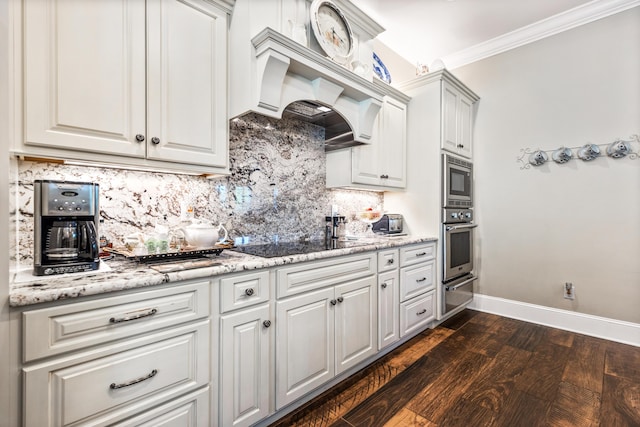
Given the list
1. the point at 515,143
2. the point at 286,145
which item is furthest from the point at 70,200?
the point at 515,143

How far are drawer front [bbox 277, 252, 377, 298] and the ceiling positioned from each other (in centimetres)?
234

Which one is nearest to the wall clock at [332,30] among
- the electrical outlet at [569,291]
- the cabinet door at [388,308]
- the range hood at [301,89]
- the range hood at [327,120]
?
the range hood at [301,89]

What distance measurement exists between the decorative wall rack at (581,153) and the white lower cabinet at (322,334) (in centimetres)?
233

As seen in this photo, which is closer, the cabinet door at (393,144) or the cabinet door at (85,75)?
the cabinet door at (85,75)

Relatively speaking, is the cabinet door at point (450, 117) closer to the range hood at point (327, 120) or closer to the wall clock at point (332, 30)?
the range hood at point (327, 120)

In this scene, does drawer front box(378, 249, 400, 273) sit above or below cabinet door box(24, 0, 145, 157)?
below

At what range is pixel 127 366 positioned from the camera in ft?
3.56

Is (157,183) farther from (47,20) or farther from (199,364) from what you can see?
(199,364)

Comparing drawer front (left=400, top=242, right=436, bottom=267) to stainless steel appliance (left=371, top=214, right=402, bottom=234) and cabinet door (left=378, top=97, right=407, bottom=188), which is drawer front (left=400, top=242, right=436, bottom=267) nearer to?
stainless steel appliance (left=371, top=214, right=402, bottom=234)

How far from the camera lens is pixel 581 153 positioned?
282 cm

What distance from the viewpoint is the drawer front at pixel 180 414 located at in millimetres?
1126

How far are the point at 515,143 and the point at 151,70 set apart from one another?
347 cm

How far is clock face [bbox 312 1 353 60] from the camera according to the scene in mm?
1953

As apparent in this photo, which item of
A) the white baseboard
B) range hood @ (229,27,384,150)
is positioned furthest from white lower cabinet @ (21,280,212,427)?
the white baseboard
